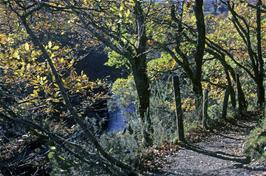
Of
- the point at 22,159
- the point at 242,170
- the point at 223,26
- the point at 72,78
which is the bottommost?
the point at 242,170

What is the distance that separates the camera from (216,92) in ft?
89.2

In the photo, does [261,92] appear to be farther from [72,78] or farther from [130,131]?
[72,78]

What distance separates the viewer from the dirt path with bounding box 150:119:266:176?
24.6 ft

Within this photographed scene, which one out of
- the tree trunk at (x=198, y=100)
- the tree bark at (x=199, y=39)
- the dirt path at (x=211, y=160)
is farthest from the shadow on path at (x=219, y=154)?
the tree bark at (x=199, y=39)

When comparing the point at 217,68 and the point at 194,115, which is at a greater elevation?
the point at 217,68

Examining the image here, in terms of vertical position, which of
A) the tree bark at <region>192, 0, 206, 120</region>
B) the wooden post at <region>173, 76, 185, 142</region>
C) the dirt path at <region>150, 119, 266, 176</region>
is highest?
the tree bark at <region>192, 0, 206, 120</region>

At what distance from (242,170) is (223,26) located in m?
22.5

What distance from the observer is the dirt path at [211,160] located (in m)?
7.51

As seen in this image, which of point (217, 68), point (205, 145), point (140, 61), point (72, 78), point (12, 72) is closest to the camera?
point (12, 72)

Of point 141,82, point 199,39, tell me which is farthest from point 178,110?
point 199,39

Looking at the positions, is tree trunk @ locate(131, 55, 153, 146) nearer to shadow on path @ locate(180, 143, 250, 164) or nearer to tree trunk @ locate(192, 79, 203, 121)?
tree trunk @ locate(192, 79, 203, 121)

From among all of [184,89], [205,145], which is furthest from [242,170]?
[184,89]

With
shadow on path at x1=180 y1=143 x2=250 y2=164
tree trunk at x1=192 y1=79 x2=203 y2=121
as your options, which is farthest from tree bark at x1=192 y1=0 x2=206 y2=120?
shadow on path at x1=180 y1=143 x2=250 y2=164

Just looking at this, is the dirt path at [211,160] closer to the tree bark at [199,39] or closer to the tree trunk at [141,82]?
the tree bark at [199,39]
